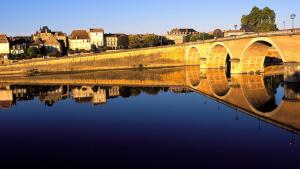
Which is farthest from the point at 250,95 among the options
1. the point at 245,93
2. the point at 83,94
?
the point at 83,94

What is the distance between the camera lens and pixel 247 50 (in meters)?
46.1

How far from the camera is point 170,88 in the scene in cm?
4412

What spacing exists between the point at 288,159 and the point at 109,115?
595 inches

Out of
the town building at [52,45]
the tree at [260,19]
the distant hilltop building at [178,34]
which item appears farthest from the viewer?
the distant hilltop building at [178,34]

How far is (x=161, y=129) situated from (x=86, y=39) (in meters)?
83.7

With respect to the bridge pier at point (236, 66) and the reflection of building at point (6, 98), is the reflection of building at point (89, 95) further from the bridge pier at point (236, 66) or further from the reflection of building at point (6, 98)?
the bridge pier at point (236, 66)

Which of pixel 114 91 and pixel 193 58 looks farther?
pixel 193 58

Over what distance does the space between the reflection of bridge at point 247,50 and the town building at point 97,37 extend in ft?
132

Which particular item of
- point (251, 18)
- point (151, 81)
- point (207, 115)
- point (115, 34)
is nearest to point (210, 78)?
point (151, 81)

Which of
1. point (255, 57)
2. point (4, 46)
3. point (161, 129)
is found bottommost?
point (161, 129)

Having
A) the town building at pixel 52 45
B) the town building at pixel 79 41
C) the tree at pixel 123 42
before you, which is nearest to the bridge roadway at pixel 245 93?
the town building at pixel 52 45

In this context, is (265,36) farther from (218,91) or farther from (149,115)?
(149,115)

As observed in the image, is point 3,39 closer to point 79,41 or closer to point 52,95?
point 79,41

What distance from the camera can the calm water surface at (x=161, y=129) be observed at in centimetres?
1692
